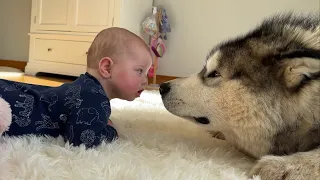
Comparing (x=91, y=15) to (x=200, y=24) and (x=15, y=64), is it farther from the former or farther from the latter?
(x=15, y=64)

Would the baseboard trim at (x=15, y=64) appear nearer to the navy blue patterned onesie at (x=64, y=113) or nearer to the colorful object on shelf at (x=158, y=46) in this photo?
the colorful object on shelf at (x=158, y=46)

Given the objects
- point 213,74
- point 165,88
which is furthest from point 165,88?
point 213,74

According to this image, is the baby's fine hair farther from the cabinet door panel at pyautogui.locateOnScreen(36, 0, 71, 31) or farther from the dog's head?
the cabinet door panel at pyautogui.locateOnScreen(36, 0, 71, 31)

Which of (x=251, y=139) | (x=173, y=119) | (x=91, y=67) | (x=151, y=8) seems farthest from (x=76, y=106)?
(x=151, y=8)

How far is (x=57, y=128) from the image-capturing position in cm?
97

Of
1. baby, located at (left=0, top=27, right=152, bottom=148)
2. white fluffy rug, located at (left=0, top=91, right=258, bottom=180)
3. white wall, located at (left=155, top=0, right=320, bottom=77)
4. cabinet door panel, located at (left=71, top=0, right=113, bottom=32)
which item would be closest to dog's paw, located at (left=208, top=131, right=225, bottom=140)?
white fluffy rug, located at (left=0, top=91, right=258, bottom=180)

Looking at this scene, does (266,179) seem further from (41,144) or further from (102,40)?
(102,40)

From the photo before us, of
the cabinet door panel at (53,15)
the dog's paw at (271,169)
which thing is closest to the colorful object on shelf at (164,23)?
the cabinet door panel at (53,15)

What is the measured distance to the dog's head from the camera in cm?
81

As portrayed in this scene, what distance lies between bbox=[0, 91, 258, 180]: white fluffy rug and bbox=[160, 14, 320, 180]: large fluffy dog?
3.2 inches

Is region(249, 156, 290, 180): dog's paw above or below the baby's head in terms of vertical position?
below

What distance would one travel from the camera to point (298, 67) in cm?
81

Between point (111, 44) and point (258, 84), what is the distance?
518mm

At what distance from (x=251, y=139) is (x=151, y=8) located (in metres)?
2.71
